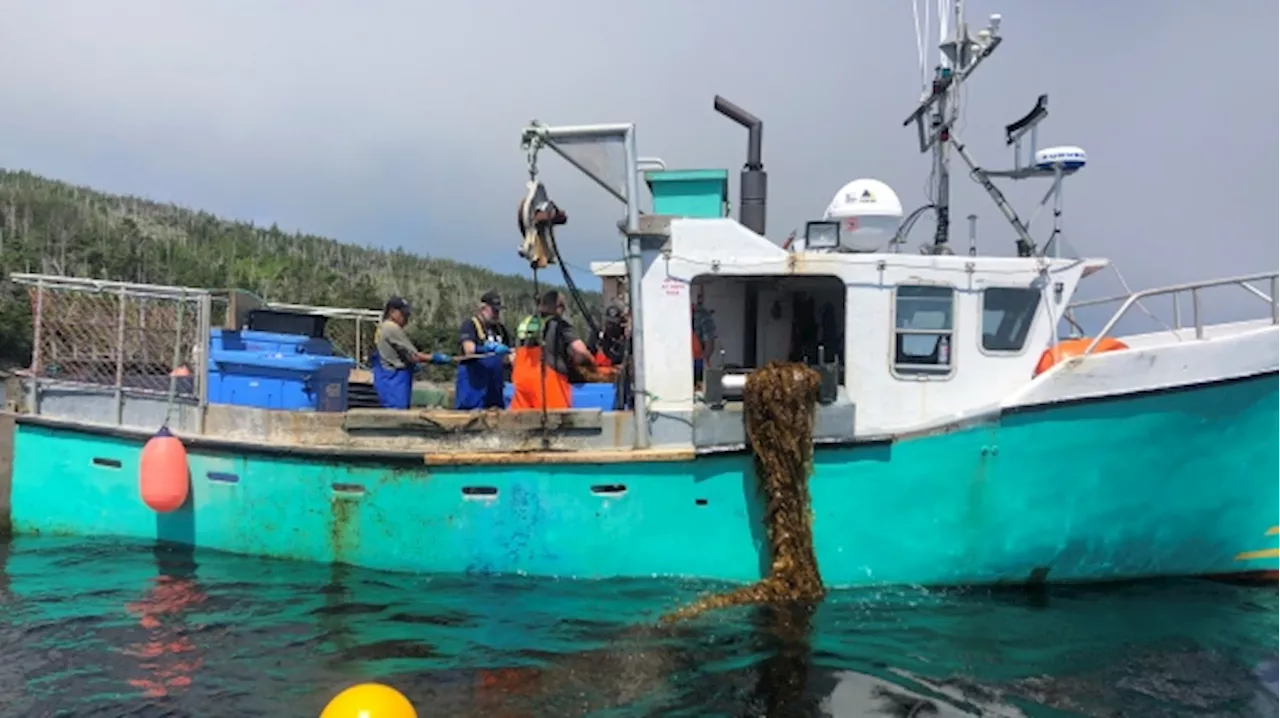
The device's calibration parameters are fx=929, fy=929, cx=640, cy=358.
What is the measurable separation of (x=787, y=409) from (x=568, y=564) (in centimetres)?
226

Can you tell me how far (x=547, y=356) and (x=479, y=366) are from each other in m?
0.92

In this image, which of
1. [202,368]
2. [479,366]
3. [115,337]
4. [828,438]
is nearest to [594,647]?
[828,438]

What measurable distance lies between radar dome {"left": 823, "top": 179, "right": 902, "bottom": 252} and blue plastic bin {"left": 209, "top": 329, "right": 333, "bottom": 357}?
5.55 m

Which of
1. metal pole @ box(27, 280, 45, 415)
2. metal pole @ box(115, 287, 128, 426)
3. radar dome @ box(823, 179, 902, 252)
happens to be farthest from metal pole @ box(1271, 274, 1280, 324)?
metal pole @ box(27, 280, 45, 415)

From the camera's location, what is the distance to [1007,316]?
7875mm

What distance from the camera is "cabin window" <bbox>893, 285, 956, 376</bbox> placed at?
777 centimetres

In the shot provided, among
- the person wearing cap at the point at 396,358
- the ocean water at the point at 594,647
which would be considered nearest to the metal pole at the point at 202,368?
the ocean water at the point at 594,647

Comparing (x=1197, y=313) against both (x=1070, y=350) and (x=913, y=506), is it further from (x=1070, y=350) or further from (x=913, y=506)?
(x=913, y=506)

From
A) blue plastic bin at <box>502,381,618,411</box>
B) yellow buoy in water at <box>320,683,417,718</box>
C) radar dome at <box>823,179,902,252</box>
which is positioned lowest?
yellow buoy in water at <box>320,683,417,718</box>

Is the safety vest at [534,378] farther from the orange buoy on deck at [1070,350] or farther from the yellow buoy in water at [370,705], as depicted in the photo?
the yellow buoy in water at [370,705]

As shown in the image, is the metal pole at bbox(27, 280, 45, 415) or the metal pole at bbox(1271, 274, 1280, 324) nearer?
the metal pole at bbox(1271, 274, 1280, 324)

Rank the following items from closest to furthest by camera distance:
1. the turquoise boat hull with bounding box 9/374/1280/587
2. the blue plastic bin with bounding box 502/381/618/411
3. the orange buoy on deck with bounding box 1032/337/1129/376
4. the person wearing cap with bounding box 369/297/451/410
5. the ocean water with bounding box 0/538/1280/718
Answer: the ocean water with bounding box 0/538/1280/718
the turquoise boat hull with bounding box 9/374/1280/587
the orange buoy on deck with bounding box 1032/337/1129/376
the blue plastic bin with bounding box 502/381/618/411
the person wearing cap with bounding box 369/297/451/410

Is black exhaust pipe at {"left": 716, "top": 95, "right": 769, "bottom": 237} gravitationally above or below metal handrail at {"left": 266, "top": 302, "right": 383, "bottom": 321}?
above

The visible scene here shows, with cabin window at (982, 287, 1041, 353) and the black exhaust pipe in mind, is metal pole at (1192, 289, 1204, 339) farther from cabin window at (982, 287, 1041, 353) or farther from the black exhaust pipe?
the black exhaust pipe
